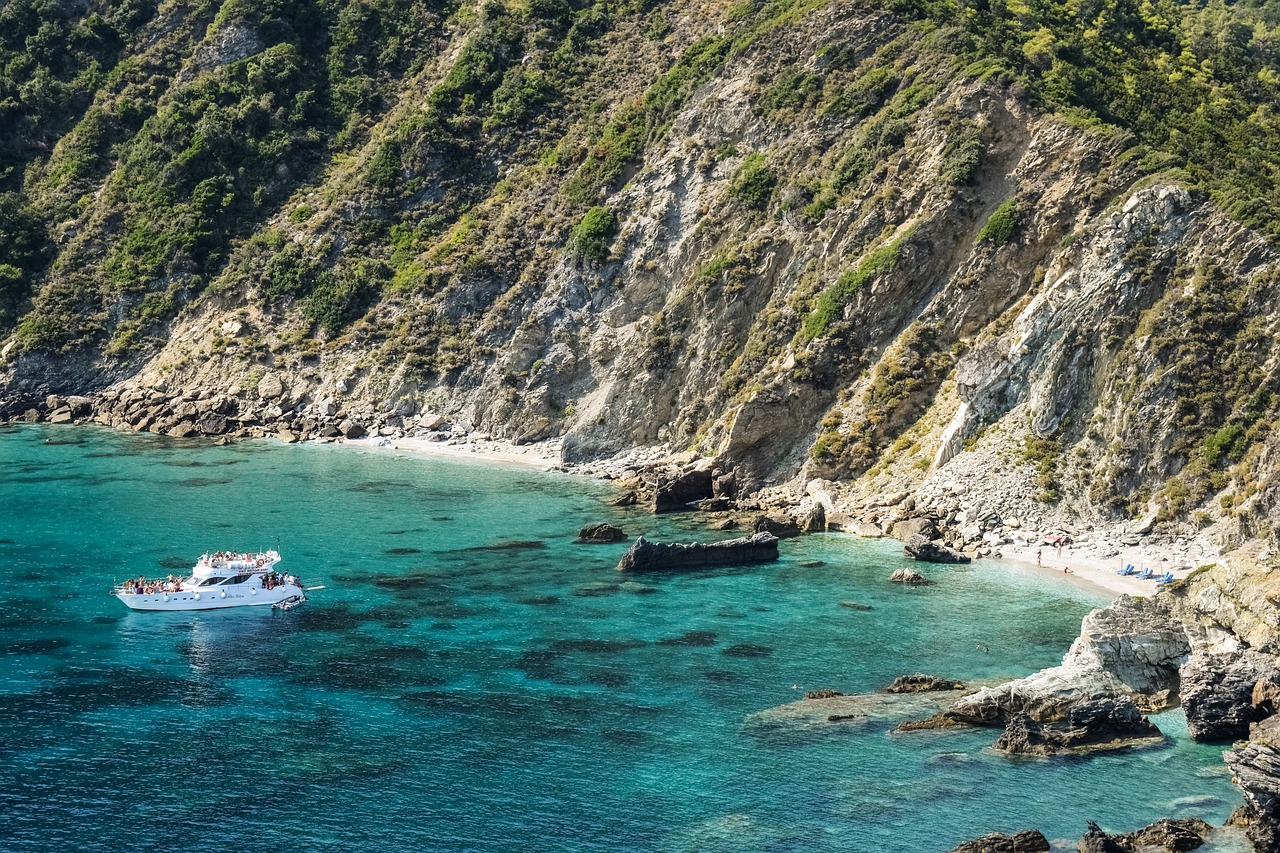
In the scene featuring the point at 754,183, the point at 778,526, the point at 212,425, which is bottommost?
the point at 778,526

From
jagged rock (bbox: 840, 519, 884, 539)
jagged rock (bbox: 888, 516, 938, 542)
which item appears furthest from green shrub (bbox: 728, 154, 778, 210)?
jagged rock (bbox: 888, 516, 938, 542)

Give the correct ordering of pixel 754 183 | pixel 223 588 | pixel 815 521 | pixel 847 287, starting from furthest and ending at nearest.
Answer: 1. pixel 754 183
2. pixel 847 287
3. pixel 815 521
4. pixel 223 588

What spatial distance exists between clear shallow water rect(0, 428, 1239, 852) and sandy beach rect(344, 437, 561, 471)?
2066 centimetres

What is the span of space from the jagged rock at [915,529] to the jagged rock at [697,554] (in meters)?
8.93

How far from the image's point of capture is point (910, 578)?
75688 millimetres

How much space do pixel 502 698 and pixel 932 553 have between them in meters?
34.6

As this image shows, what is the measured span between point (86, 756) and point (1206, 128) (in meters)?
98.4

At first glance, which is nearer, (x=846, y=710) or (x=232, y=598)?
(x=846, y=710)

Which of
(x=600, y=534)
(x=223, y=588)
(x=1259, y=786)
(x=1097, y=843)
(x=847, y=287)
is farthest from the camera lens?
→ (x=847, y=287)

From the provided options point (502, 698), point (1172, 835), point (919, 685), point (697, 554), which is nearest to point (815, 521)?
point (697, 554)

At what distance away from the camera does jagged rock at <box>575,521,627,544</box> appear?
282 ft

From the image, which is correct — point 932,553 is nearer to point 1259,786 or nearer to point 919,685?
point 919,685

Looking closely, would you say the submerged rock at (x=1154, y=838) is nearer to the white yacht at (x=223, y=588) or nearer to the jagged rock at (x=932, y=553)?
the jagged rock at (x=932, y=553)

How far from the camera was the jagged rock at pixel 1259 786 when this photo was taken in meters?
42.3
